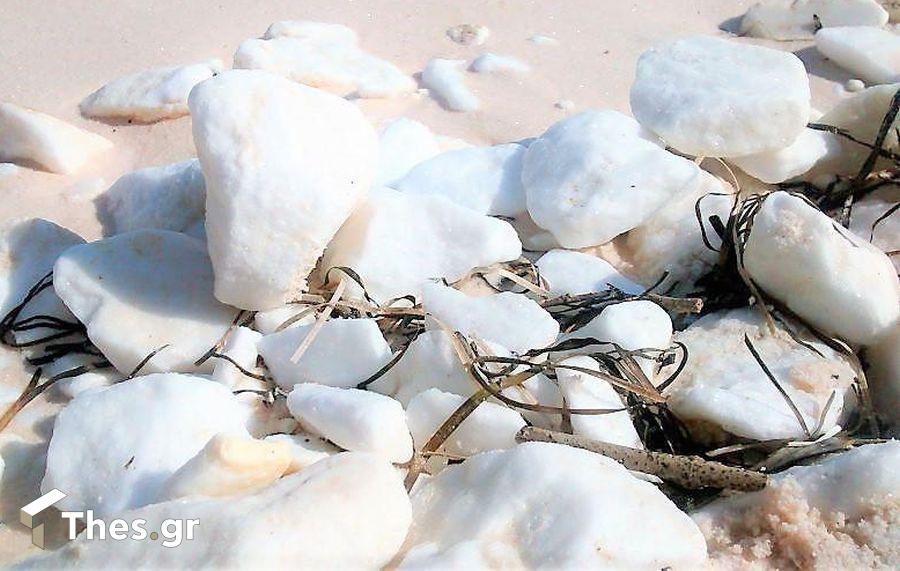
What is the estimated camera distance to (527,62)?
2.86 meters

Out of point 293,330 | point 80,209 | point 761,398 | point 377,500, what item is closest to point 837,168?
point 761,398

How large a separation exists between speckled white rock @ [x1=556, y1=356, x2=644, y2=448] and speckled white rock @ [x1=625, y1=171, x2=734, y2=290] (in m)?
0.53

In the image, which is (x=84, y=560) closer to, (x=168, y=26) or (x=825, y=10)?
(x=168, y=26)

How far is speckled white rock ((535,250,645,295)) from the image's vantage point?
196cm

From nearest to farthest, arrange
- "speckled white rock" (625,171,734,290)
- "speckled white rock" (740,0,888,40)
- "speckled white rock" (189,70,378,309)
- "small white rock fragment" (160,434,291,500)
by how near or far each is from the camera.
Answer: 1. "small white rock fragment" (160,434,291,500)
2. "speckled white rock" (189,70,378,309)
3. "speckled white rock" (625,171,734,290)
4. "speckled white rock" (740,0,888,40)

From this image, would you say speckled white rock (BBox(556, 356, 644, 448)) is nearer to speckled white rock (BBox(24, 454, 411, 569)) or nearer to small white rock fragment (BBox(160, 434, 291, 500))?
speckled white rock (BBox(24, 454, 411, 569))

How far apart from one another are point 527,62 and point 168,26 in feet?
3.74

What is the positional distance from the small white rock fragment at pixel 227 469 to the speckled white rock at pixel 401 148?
3.17 feet

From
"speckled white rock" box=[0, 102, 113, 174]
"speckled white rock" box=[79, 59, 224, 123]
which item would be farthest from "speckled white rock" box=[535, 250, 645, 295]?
"speckled white rock" box=[0, 102, 113, 174]

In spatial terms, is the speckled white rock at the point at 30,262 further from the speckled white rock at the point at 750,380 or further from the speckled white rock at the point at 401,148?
the speckled white rock at the point at 750,380

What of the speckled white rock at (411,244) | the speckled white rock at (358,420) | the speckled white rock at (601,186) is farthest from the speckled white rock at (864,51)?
the speckled white rock at (358,420)

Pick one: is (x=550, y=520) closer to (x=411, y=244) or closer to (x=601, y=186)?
(x=411, y=244)

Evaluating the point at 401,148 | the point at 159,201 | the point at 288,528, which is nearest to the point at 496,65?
the point at 401,148

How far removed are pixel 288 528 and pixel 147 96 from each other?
1.66 meters
